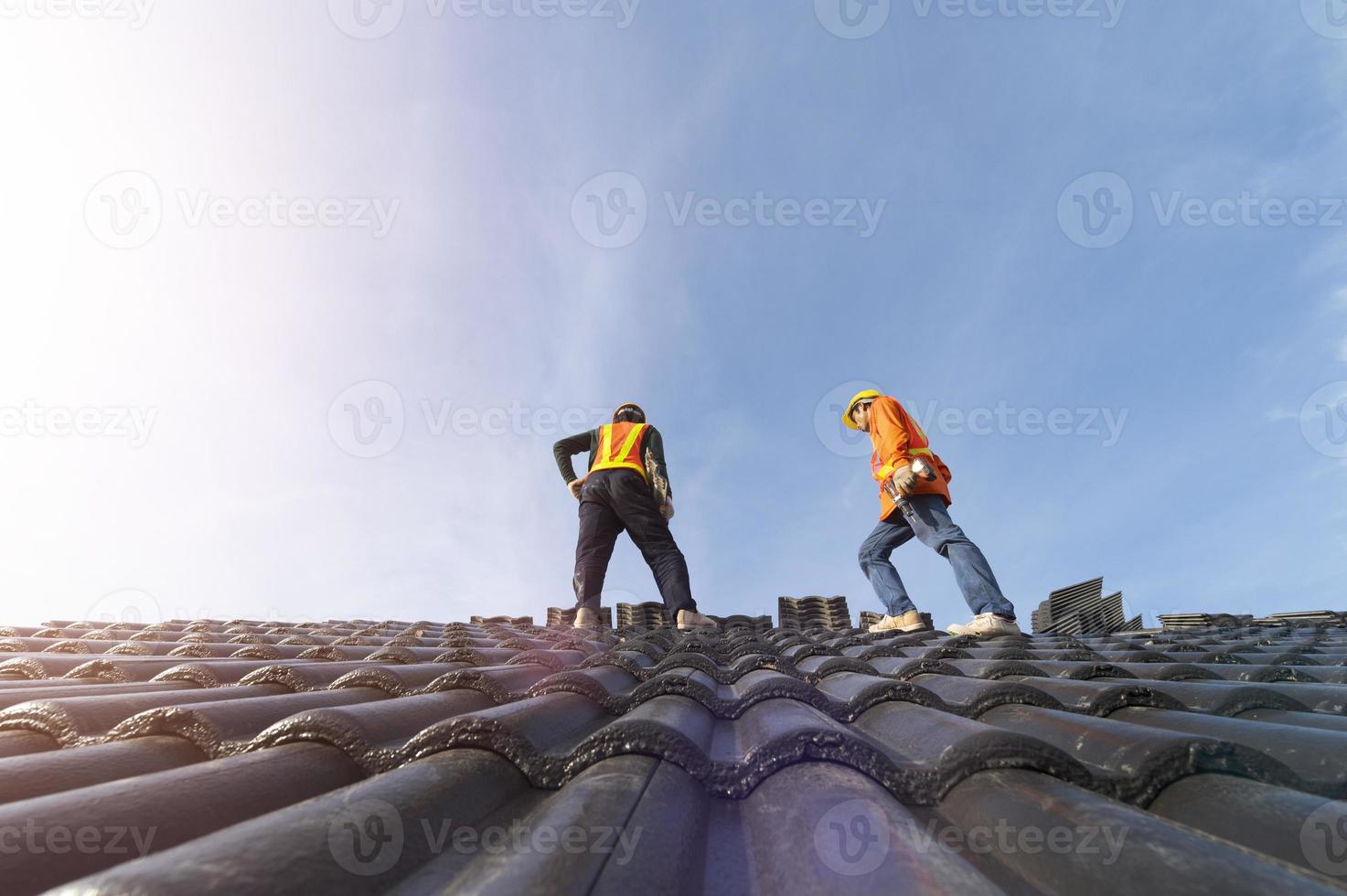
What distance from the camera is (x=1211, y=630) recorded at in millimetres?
5133

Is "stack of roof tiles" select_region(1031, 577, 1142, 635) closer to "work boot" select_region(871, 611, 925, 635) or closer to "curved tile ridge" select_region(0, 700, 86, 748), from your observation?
"work boot" select_region(871, 611, 925, 635)

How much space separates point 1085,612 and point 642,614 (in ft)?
16.5

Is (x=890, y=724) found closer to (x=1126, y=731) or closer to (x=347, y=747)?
(x=1126, y=731)

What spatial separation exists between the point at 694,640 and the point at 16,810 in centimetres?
345

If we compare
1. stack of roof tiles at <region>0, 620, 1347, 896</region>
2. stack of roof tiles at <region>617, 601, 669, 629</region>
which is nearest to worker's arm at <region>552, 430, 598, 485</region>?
stack of roof tiles at <region>617, 601, 669, 629</region>

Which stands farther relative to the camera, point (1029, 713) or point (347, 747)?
point (1029, 713)

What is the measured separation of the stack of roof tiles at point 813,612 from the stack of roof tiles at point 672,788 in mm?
4772

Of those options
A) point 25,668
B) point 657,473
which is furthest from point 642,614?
point 25,668

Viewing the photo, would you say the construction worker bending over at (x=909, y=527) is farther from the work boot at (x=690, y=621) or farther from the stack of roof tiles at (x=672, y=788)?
the stack of roof tiles at (x=672, y=788)

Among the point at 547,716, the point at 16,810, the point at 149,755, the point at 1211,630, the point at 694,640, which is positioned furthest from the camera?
the point at 1211,630

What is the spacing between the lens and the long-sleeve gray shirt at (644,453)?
240 inches

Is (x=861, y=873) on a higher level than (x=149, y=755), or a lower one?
lower

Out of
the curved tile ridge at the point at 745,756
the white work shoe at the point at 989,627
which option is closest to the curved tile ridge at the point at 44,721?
the curved tile ridge at the point at 745,756

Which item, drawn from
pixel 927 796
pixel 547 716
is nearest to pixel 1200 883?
pixel 927 796
